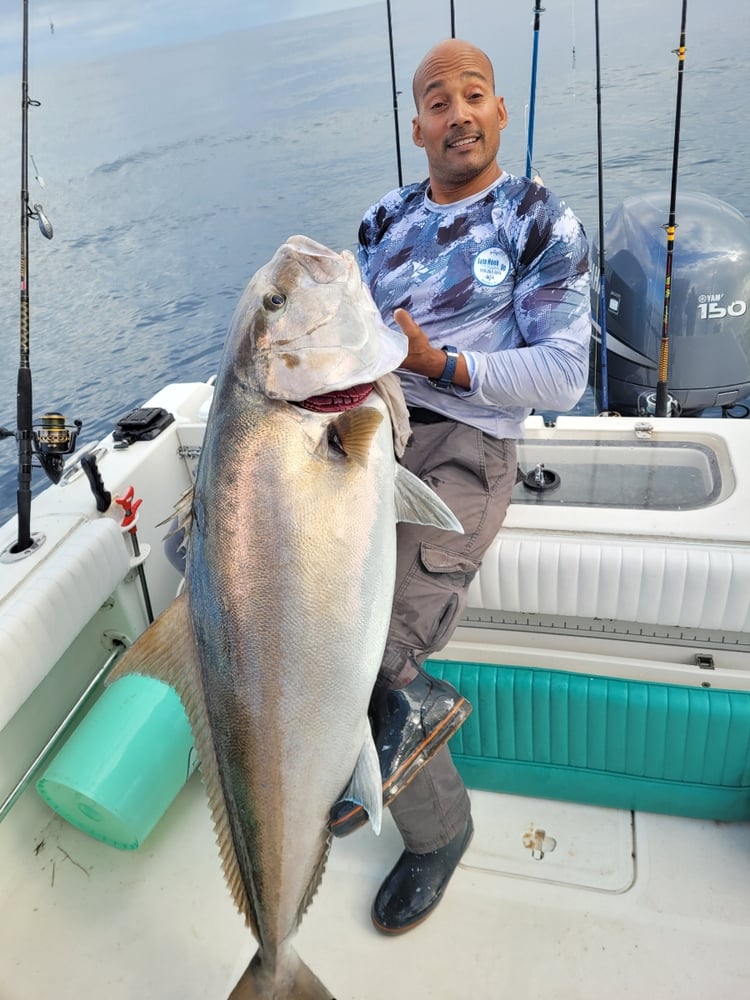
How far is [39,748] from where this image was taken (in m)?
2.37

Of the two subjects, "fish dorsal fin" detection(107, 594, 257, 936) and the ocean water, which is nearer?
"fish dorsal fin" detection(107, 594, 257, 936)

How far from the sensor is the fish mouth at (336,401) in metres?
1.37

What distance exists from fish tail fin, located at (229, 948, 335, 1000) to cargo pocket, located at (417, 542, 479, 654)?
2.41 ft

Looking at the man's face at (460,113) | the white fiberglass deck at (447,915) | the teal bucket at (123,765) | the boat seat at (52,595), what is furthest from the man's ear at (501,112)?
the white fiberglass deck at (447,915)

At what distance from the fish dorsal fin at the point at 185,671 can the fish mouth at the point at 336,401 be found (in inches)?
17.4

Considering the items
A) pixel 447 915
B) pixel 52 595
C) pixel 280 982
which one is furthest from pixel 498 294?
pixel 447 915

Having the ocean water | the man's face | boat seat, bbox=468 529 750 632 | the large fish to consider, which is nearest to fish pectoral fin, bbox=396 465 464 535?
the large fish

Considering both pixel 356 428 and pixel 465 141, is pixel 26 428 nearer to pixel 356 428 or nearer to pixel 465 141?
pixel 356 428

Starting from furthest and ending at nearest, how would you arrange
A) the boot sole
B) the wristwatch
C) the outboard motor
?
the outboard motor < the wristwatch < the boot sole

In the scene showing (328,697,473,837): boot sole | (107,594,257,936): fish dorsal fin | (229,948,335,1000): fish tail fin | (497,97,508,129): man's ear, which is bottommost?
(229,948,335,1000): fish tail fin

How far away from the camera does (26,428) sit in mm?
2365

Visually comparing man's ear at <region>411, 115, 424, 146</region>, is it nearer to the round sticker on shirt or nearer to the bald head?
the bald head

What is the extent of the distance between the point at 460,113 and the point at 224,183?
637 inches

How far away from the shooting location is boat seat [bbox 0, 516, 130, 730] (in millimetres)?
1979
